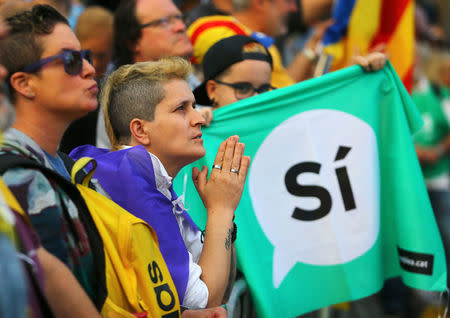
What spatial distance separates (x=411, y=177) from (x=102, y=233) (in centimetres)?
220

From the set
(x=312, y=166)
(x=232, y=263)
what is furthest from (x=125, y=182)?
(x=312, y=166)

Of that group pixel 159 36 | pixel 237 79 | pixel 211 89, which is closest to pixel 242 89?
pixel 237 79

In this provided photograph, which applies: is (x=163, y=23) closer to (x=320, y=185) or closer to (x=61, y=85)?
(x=320, y=185)

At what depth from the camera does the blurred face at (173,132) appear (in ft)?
9.43

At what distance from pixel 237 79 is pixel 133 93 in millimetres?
1135

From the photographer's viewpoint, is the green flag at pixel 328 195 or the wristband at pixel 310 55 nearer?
the green flag at pixel 328 195

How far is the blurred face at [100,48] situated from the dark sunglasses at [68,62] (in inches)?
87.1

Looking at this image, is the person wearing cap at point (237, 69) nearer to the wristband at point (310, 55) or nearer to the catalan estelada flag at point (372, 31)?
the catalan estelada flag at point (372, 31)

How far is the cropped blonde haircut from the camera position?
2.91 metres

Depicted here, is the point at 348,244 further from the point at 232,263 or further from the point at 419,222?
the point at 232,263

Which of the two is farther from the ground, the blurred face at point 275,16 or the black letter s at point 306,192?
the blurred face at point 275,16

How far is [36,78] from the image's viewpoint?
2.44 metres

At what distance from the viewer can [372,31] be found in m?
5.46

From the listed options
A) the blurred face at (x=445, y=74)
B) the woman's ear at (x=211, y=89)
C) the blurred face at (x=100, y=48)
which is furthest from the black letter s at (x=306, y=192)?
the blurred face at (x=445, y=74)
